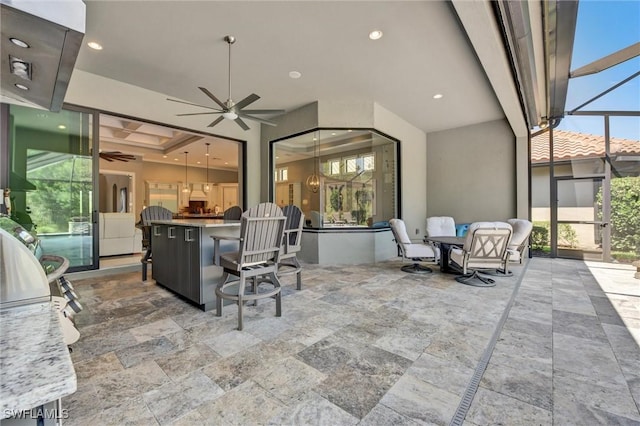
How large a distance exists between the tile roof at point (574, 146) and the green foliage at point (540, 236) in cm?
147

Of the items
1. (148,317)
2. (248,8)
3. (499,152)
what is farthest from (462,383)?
(499,152)

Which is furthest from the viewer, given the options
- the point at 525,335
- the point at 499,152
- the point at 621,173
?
the point at 499,152

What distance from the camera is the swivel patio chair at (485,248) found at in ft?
12.8

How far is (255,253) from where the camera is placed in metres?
2.73

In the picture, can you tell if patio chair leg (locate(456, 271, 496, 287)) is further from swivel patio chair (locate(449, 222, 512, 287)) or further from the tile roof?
the tile roof

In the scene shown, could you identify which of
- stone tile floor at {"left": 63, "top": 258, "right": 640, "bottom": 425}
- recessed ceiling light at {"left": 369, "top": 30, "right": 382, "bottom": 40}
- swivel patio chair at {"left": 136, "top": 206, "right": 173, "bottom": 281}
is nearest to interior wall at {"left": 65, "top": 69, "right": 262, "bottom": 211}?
swivel patio chair at {"left": 136, "top": 206, "right": 173, "bottom": 281}

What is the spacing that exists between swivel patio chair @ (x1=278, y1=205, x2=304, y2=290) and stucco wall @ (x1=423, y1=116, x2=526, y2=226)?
4.86 meters

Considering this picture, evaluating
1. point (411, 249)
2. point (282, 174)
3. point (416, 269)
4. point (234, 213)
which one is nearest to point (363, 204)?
point (411, 249)

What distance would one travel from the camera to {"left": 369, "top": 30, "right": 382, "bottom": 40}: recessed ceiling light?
3.43 meters

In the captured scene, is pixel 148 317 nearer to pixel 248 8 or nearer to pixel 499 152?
pixel 248 8

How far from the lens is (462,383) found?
180cm

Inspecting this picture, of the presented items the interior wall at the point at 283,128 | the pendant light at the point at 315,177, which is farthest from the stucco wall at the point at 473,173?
the interior wall at the point at 283,128

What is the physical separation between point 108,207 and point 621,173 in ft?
45.0

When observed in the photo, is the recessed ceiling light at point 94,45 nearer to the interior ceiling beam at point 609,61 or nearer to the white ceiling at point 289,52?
the white ceiling at point 289,52
